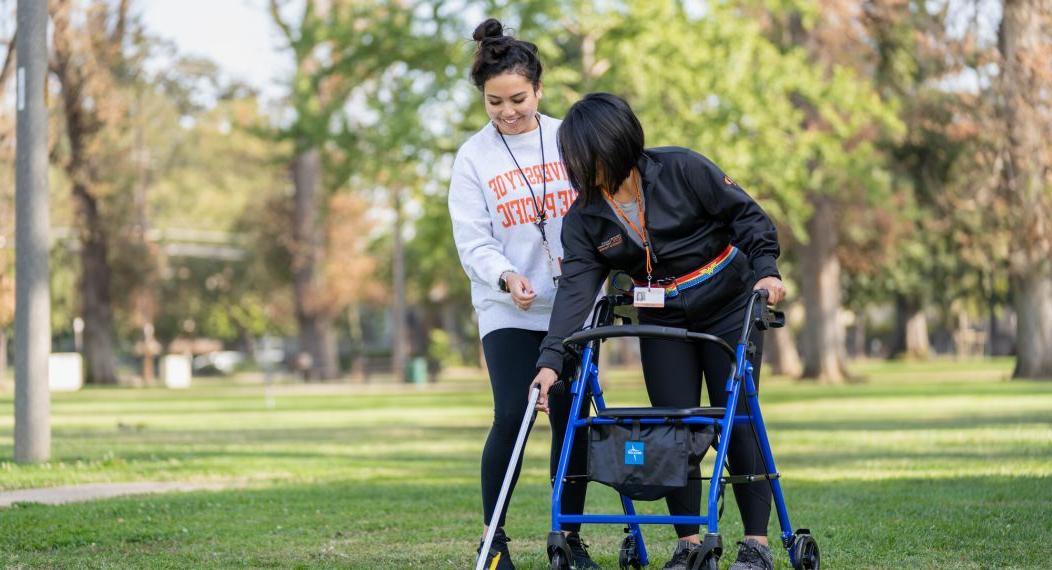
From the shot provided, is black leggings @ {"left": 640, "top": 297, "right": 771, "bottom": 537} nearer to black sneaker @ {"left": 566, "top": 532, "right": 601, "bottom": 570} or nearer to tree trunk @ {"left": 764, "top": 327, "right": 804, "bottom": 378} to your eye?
black sneaker @ {"left": 566, "top": 532, "right": 601, "bottom": 570}

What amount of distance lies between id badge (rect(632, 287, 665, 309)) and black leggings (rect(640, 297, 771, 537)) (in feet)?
0.74

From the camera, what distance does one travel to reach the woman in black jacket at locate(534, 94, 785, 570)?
550cm

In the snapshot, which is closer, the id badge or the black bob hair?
the black bob hair

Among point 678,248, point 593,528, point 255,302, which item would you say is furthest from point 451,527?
point 255,302

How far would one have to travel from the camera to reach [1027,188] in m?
28.5

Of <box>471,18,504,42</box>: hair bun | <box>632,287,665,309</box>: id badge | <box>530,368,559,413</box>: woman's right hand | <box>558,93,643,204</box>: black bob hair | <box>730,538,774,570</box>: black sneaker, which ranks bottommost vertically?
<box>730,538,774,570</box>: black sneaker

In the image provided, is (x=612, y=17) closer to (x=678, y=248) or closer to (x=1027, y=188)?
(x=1027, y=188)

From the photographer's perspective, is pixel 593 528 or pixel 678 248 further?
pixel 593 528

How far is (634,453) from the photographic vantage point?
523 centimetres

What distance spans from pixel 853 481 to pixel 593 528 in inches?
130

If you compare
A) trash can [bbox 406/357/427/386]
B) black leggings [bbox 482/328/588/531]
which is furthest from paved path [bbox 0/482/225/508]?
trash can [bbox 406/357/427/386]

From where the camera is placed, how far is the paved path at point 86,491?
9.86m

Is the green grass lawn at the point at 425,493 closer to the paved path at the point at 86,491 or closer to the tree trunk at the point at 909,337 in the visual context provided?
the paved path at the point at 86,491

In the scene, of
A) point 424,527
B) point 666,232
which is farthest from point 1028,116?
point 666,232
